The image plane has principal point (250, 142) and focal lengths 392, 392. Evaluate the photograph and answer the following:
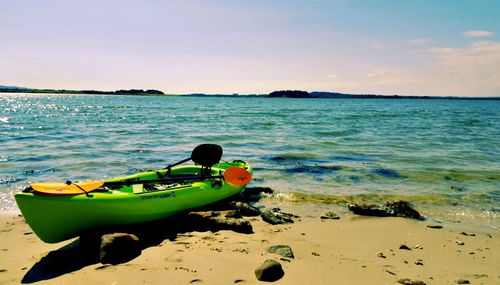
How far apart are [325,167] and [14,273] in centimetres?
1057

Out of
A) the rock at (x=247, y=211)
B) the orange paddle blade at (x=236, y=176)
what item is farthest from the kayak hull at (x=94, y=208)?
the orange paddle blade at (x=236, y=176)

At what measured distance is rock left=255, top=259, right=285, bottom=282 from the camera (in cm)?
493

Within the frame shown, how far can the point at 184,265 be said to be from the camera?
5.42 meters

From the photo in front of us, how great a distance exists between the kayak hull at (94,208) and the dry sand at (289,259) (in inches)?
14.6

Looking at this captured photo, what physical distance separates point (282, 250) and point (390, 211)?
11.6 ft

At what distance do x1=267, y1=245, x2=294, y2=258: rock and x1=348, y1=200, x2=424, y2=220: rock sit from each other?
309 cm

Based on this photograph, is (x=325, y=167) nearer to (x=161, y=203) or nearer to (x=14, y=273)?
(x=161, y=203)

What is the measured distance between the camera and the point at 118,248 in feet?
18.7

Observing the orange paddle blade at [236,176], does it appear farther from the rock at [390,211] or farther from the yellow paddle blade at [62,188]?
the yellow paddle blade at [62,188]

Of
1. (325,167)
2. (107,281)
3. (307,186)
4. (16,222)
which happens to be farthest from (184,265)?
(325,167)

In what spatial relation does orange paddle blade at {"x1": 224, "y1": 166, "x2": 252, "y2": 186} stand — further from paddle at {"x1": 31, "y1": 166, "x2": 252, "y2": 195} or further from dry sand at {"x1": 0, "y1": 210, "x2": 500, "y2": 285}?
dry sand at {"x1": 0, "y1": 210, "x2": 500, "y2": 285}

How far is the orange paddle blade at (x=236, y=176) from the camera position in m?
9.13

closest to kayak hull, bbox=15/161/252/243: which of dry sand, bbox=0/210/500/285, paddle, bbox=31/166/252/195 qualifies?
paddle, bbox=31/166/252/195

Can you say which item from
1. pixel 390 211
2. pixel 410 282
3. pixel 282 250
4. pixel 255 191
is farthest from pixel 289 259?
pixel 255 191
